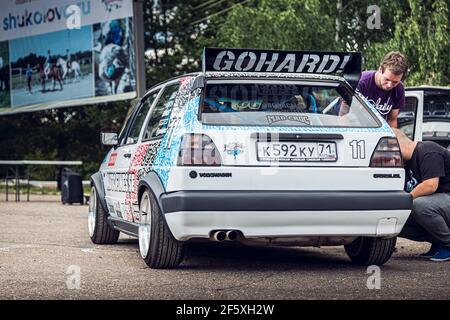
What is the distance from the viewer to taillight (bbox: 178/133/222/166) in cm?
659

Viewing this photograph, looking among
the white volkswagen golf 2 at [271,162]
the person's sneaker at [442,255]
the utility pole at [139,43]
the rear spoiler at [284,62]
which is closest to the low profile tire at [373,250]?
the white volkswagen golf 2 at [271,162]

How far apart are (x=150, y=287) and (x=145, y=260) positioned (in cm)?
108

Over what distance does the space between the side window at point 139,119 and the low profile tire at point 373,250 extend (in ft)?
7.04

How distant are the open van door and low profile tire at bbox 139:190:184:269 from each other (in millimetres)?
5694

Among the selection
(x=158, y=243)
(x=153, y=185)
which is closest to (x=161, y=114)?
(x=153, y=185)

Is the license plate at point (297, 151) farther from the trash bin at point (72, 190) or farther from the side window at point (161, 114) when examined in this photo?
the trash bin at point (72, 190)

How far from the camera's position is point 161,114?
25.2 feet

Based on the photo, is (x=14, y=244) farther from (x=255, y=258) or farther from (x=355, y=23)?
(x=355, y=23)

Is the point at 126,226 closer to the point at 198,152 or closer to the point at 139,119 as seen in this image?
the point at 139,119

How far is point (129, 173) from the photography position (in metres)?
7.96

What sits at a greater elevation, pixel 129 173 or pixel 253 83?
pixel 253 83

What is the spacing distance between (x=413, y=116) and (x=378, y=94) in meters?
3.64

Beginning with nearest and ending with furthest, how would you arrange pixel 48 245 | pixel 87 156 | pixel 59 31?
pixel 48 245, pixel 59 31, pixel 87 156
